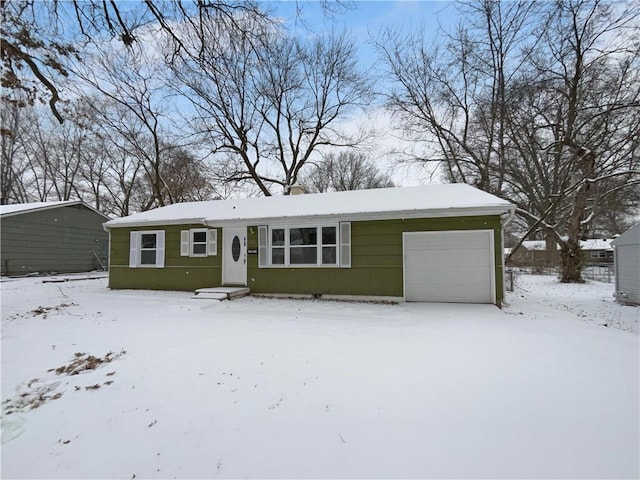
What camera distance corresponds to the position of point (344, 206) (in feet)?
30.8

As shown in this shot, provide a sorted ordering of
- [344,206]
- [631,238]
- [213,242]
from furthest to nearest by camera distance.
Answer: [213,242] → [631,238] → [344,206]

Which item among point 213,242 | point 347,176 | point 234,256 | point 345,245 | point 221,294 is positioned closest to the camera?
point 221,294

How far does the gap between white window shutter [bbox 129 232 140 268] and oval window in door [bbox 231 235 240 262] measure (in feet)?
12.3

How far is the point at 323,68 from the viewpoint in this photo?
18.8 m

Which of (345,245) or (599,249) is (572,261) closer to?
(345,245)

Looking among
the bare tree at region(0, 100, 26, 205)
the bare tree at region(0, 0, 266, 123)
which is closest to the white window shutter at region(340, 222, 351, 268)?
the bare tree at region(0, 0, 266, 123)

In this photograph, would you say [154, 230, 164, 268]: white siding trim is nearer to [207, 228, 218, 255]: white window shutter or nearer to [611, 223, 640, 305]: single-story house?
[207, 228, 218, 255]: white window shutter

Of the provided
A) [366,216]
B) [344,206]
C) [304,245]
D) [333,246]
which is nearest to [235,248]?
[304,245]

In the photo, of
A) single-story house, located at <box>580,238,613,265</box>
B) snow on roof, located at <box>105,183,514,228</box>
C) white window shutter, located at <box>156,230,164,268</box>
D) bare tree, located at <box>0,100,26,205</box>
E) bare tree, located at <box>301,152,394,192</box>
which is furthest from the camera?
single-story house, located at <box>580,238,613,265</box>

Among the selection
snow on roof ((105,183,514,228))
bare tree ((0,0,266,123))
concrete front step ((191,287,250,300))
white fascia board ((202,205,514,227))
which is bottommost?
concrete front step ((191,287,250,300))

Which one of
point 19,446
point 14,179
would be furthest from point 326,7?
point 14,179

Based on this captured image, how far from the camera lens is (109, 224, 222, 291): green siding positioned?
410 inches

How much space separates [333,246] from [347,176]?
19.2 meters

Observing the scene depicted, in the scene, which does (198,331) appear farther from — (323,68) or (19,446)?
(323,68)
